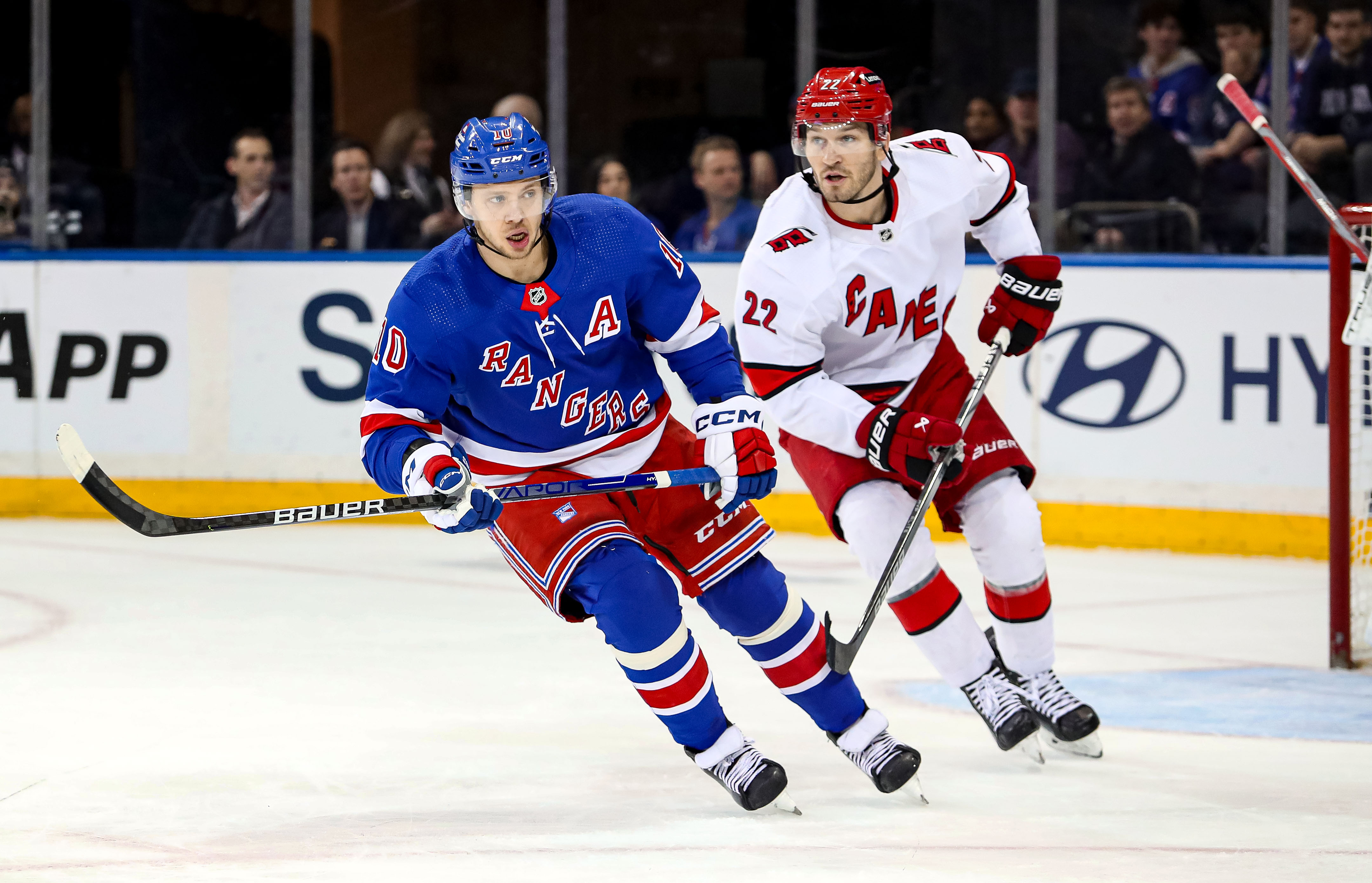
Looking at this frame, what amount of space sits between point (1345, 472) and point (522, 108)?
3.14 metres

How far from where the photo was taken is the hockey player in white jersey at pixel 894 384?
9.99 feet

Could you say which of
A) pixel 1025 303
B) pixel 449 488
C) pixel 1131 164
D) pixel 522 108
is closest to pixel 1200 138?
pixel 1131 164

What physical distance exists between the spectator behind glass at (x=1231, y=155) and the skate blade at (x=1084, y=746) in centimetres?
282

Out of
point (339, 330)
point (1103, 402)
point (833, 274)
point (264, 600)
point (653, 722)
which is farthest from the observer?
point (339, 330)

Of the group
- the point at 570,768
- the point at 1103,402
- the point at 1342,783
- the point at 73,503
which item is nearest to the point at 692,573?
the point at 570,768

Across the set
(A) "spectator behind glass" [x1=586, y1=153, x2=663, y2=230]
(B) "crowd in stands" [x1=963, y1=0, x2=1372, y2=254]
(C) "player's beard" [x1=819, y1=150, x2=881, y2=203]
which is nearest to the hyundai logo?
(B) "crowd in stands" [x1=963, y1=0, x2=1372, y2=254]

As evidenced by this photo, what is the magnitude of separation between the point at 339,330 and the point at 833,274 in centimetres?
322

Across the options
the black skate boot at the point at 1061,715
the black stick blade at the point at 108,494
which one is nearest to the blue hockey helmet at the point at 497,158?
the black stick blade at the point at 108,494

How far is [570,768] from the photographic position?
121 inches

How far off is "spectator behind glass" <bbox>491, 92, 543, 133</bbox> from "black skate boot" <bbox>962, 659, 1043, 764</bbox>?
343 cm

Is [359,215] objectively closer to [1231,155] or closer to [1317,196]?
[1231,155]

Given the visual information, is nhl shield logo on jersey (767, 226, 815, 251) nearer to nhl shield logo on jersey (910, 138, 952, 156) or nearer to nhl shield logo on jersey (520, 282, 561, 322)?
nhl shield logo on jersey (910, 138, 952, 156)

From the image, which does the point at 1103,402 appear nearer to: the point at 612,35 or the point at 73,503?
the point at 612,35

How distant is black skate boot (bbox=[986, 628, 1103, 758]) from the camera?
3117 millimetres
